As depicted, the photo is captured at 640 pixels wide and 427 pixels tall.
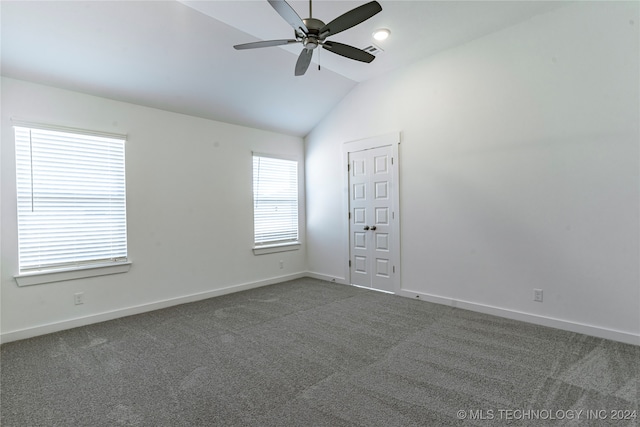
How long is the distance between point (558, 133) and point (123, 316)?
210 inches

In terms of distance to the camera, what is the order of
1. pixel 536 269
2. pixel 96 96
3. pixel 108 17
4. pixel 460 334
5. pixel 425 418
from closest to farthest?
pixel 425 418 < pixel 108 17 < pixel 460 334 < pixel 536 269 < pixel 96 96

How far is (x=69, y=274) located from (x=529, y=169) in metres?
5.20

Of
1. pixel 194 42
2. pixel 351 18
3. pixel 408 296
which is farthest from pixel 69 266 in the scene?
pixel 408 296

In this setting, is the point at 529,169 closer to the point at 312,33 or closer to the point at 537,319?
the point at 537,319

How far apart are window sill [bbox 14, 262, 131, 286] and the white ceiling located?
6.63 ft

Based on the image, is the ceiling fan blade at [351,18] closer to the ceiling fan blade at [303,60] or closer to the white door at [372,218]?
the ceiling fan blade at [303,60]

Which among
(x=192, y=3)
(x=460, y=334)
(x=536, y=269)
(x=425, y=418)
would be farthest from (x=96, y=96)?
(x=536, y=269)

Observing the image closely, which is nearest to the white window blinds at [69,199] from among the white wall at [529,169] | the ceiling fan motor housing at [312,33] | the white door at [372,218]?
the ceiling fan motor housing at [312,33]

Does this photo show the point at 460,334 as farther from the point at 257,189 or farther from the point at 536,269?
the point at 257,189

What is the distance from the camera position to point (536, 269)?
3377mm

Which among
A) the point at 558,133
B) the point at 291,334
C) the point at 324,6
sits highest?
the point at 324,6

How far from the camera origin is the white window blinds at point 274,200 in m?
5.32

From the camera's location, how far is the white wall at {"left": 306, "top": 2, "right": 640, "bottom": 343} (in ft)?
9.52

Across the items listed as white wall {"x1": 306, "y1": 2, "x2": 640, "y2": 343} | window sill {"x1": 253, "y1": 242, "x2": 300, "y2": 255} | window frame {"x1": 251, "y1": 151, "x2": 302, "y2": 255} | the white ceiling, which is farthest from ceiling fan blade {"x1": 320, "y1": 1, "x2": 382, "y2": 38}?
window sill {"x1": 253, "y1": 242, "x2": 300, "y2": 255}
